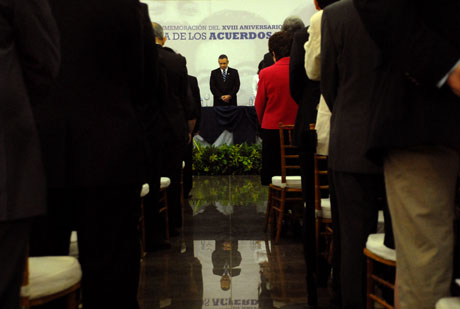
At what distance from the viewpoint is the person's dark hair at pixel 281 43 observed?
3.92 metres

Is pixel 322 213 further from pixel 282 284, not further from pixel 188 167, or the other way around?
pixel 188 167

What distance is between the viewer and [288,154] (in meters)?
4.36

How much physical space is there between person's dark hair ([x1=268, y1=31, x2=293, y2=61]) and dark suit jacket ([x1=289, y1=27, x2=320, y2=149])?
3.06ft

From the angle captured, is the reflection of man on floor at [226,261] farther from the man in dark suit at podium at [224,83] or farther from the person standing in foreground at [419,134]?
the man in dark suit at podium at [224,83]

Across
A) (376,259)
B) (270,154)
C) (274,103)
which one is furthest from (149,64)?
(270,154)

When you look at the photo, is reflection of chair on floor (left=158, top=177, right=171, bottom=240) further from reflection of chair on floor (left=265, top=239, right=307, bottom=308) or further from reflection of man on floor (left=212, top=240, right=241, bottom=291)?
reflection of chair on floor (left=265, top=239, right=307, bottom=308)

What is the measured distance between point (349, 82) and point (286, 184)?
2.05m

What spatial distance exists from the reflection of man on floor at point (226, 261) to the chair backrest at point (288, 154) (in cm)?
65

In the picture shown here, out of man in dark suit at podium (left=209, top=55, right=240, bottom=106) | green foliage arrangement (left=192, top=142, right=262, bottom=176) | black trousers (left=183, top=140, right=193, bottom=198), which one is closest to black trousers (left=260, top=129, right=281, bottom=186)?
black trousers (left=183, top=140, right=193, bottom=198)

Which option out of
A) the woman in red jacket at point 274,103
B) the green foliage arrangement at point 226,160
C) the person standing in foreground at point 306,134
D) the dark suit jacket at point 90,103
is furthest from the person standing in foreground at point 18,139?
the green foliage arrangement at point 226,160

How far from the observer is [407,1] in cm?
126

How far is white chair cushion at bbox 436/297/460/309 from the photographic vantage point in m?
1.17

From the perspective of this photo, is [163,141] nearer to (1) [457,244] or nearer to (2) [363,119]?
(2) [363,119]

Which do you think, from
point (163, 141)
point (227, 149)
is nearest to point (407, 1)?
point (163, 141)
